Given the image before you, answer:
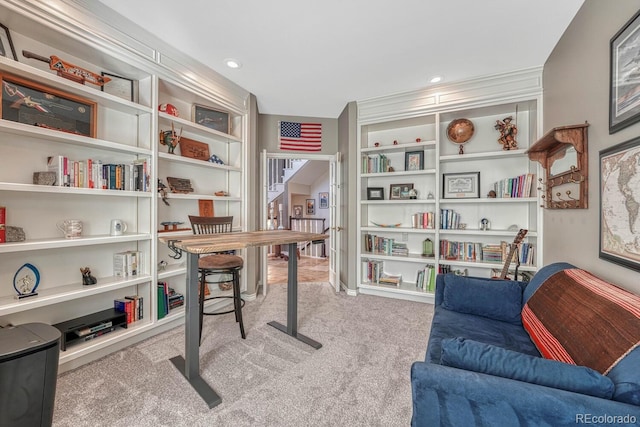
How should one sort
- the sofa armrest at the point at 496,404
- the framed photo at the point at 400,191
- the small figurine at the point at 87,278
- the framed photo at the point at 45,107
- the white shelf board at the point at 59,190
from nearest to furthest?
the sofa armrest at the point at 496,404, the white shelf board at the point at 59,190, the framed photo at the point at 45,107, the small figurine at the point at 87,278, the framed photo at the point at 400,191

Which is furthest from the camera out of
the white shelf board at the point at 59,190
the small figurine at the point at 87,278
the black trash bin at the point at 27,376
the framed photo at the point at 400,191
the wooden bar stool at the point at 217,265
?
the framed photo at the point at 400,191

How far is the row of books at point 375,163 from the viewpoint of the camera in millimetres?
3668

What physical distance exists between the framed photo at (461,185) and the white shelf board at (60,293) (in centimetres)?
344

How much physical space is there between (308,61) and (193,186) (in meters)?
1.83

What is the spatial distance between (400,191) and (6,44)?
3.83 metres

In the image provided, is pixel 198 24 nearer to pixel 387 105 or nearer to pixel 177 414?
pixel 387 105

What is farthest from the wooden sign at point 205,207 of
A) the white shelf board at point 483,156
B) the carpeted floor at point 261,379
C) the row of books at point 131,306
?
the white shelf board at point 483,156

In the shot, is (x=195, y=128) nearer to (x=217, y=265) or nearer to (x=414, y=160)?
(x=217, y=265)

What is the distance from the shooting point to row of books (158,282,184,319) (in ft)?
8.04

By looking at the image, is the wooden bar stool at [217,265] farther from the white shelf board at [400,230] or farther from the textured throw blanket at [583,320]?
the textured throw blanket at [583,320]

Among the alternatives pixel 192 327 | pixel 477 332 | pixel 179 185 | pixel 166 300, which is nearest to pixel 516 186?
pixel 477 332

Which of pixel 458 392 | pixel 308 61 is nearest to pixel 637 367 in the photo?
pixel 458 392

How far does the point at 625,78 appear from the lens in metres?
1.44

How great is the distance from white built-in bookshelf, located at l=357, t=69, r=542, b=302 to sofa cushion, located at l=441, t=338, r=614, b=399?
95.5 inches
